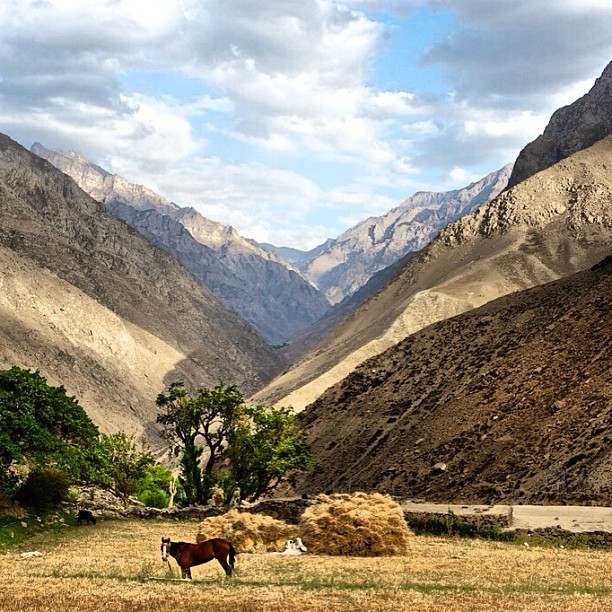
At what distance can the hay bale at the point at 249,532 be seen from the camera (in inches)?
1043

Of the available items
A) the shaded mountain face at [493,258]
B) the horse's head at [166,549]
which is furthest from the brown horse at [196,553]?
the shaded mountain face at [493,258]

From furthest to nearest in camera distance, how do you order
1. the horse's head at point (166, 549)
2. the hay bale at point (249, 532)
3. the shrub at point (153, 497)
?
the shrub at point (153, 497), the hay bale at point (249, 532), the horse's head at point (166, 549)

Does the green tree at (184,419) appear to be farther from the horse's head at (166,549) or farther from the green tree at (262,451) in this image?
the horse's head at (166,549)

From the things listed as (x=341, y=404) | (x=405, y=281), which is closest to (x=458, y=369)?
(x=341, y=404)

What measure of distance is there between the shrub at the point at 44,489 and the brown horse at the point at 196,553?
19.2 m

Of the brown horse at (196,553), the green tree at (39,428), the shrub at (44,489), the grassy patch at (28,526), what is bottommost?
the grassy patch at (28,526)

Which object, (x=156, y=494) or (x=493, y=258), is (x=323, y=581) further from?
(x=493, y=258)

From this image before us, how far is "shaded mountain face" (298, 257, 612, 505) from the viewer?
140ft

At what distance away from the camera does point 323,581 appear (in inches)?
698

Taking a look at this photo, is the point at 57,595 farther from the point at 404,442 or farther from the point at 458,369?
the point at 458,369

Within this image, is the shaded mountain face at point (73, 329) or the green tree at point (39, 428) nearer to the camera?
the green tree at point (39, 428)

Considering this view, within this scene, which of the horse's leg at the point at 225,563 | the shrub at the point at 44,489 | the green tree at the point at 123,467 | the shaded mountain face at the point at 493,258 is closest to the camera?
the horse's leg at the point at 225,563

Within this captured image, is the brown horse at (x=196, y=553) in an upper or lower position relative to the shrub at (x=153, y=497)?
upper

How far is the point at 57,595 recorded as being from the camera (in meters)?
14.8
